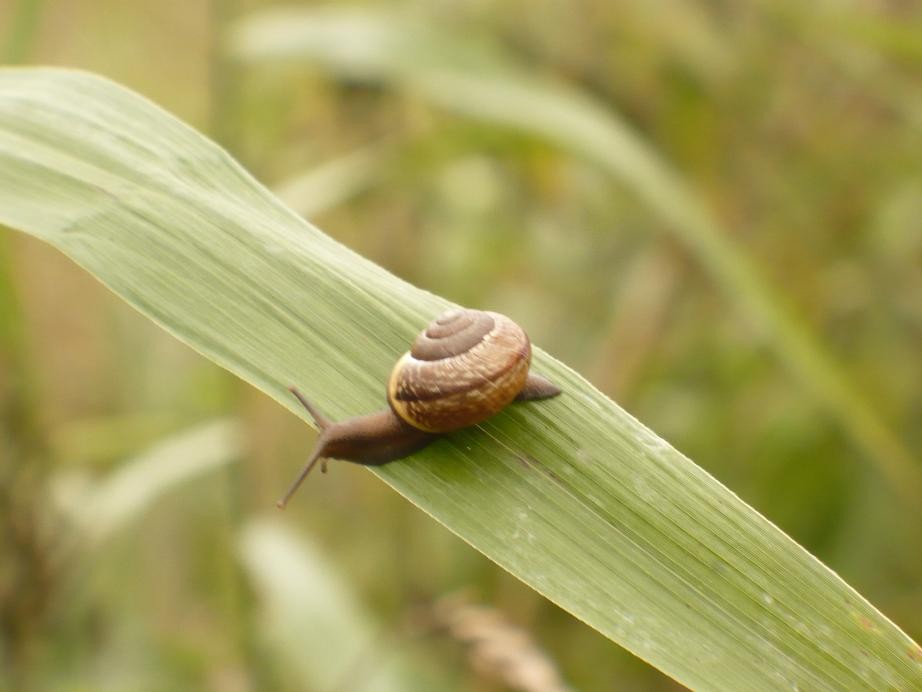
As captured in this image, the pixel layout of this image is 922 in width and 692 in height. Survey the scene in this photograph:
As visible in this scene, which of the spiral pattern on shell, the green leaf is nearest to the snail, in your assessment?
the spiral pattern on shell

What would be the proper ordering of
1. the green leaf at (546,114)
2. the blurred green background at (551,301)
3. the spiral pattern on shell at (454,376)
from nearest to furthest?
the spiral pattern on shell at (454,376), the green leaf at (546,114), the blurred green background at (551,301)

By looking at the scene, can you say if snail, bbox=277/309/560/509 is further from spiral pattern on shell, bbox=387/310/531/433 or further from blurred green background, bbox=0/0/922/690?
blurred green background, bbox=0/0/922/690

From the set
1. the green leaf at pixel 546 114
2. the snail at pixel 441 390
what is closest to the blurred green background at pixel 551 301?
the green leaf at pixel 546 114

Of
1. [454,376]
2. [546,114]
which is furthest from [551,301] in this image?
[454,376]

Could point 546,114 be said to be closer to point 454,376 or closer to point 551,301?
point 454,376

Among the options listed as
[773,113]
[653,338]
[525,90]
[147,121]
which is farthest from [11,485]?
[773,113]

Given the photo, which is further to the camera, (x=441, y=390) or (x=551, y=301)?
(x=551, y=301)

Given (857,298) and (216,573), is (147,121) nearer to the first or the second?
(216,573)

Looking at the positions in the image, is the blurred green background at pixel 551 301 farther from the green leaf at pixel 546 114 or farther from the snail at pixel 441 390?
the snail at pixel 441 390
